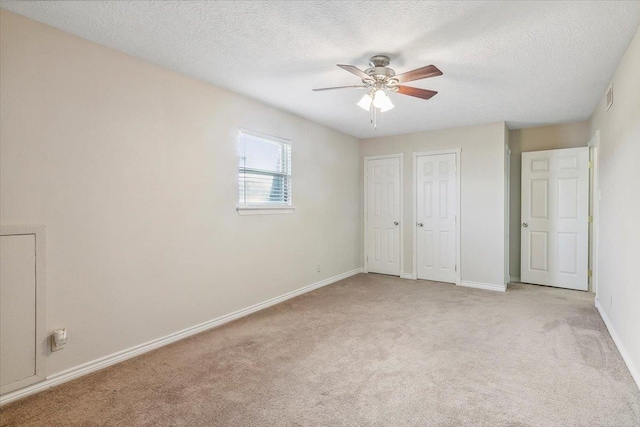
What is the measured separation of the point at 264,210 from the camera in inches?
159

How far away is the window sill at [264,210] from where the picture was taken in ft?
12.4

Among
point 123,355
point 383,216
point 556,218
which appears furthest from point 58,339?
point 556,218

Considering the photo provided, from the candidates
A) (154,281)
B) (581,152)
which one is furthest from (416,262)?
(154,281)

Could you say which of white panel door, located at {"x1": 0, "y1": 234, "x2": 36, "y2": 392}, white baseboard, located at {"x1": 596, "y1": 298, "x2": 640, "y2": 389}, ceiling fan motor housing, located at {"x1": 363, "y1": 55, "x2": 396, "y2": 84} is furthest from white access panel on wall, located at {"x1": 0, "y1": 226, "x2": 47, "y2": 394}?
white baseboard, located at {"x1": 596, "y1": 298, "x2": 640, "y2": 389}

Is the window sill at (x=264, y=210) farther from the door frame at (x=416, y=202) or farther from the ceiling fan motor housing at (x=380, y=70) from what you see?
the door frame at (x=416, y=202)

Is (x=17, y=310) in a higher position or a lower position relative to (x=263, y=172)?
lower

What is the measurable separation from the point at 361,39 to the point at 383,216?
3.79 metres

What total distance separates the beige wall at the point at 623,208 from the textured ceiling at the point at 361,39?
0.95 ft

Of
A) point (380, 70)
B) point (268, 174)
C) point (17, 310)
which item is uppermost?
point (380, 70)

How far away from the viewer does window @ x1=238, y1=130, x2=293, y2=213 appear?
150 inches

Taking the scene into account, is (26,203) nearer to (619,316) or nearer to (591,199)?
(619,316)

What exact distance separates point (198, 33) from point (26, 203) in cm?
162

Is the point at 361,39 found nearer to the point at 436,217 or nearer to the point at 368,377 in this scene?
the point at 368,377

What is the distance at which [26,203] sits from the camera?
220 cm
